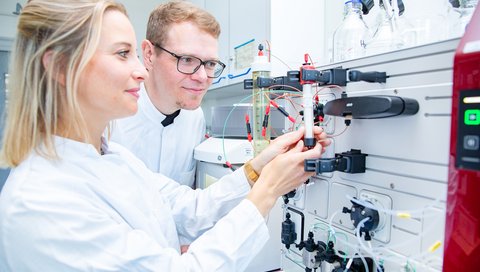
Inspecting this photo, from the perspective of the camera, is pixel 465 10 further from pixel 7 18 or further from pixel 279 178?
pixel 7 18

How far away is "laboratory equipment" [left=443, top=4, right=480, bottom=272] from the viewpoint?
41cm

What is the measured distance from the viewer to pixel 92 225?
0.63 m

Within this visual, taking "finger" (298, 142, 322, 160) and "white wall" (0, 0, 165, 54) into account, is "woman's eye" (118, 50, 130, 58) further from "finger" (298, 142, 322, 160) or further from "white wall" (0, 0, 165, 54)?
"white wall" (0, 0, 165, 54)

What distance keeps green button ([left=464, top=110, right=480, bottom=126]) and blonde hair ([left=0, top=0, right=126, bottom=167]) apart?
2.22 ft

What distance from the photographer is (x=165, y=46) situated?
126 centimetres

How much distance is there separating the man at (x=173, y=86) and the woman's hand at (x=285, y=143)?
489 millimetres

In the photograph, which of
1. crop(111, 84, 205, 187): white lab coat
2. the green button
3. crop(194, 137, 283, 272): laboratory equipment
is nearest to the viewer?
the green button

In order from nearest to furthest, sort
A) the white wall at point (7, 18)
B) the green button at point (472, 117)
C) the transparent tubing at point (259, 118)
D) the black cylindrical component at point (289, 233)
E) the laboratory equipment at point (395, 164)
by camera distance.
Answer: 1. the green button at point (472, 117)
2. the laboratory equipment at point (395, 164)
3. the black cylindrical component at point (289, 233)
4. the transparent tubing at point (259, 118)
5. the white wall at point (7, 18)

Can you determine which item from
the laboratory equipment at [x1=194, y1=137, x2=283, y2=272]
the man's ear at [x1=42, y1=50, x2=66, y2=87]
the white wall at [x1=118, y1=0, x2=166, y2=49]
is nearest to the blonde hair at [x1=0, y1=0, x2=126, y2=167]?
Result: the man's ear at [x1=42, y1=50, x2=66, y2=87]

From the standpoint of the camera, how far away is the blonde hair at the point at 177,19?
1.26 metres

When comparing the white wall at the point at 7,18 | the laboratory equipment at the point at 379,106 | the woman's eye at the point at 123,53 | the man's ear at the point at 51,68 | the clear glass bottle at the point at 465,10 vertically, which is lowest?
the laboratory equipment at the point at 379,106

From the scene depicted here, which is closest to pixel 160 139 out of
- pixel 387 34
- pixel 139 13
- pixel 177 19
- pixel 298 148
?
pixel 177 19

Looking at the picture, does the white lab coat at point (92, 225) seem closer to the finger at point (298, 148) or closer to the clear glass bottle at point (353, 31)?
the finger at point (298, 148)

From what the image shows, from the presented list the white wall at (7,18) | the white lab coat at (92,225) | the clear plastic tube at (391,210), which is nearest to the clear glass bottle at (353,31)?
the clear plastic tube at (391,210)
